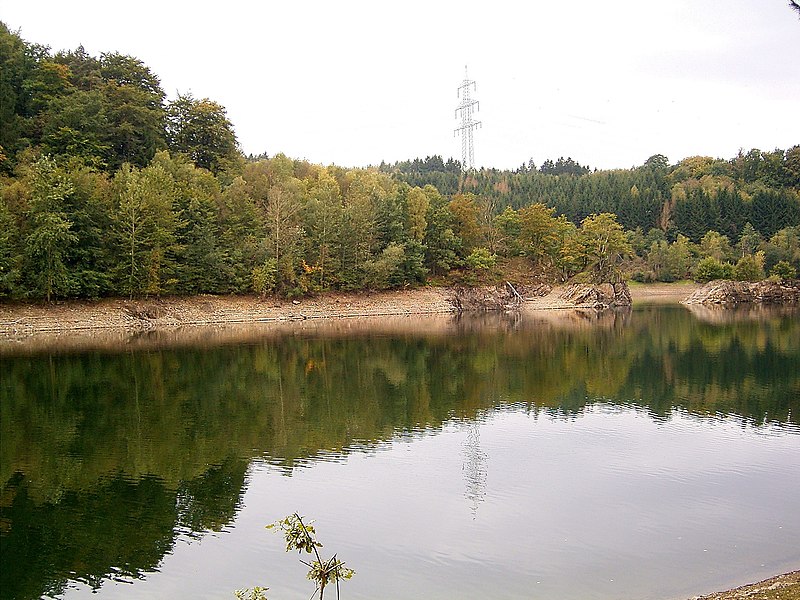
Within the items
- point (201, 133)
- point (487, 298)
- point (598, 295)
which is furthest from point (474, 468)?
point (201, 133)

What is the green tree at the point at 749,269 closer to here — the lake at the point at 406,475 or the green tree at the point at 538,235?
the green tree at the point at 538,235

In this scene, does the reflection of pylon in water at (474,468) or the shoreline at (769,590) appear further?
the reflection of pylon in water at (474,468)

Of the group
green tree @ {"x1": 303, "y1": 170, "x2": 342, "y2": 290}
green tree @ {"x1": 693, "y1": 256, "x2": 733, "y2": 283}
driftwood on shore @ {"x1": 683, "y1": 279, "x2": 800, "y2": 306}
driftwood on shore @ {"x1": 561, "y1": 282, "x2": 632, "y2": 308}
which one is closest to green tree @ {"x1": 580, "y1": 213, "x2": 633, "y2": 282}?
driftwood on shore @ {"x1": 561, "y1": 282, "x2": 632, "y2": 308}

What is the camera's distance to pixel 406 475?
15.2m

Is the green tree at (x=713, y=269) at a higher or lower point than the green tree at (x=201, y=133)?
lower

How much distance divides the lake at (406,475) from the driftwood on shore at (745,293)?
158 feet

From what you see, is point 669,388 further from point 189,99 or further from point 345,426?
point 189,99

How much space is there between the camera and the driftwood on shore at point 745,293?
7700 cm

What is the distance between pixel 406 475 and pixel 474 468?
149 centimetres

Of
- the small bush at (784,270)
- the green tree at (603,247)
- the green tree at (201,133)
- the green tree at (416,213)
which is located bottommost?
the small bush at (784,270)

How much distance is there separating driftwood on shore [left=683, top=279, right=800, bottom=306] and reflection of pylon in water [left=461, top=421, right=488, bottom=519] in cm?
6491

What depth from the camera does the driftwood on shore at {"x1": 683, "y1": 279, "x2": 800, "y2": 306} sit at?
253 ft

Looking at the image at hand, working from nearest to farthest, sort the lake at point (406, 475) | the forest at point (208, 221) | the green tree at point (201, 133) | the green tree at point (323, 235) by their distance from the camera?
the lake at point (406, 475) < the forest at point (208, 221) < the green tree at point (323, 235) < the green tree at point (201, 133)

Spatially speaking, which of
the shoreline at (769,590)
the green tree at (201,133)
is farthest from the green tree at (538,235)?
the shoreline at (769,590)
